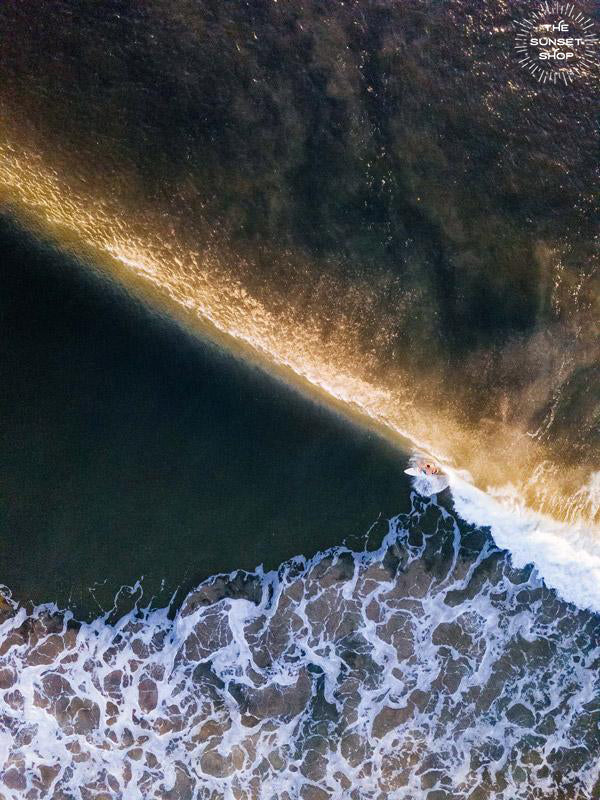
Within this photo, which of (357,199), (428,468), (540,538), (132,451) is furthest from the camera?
(540,538)

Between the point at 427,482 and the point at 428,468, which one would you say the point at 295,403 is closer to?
the point at 428,468

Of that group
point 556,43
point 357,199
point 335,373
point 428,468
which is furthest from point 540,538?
point 556,43

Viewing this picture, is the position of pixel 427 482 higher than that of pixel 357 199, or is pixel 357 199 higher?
pixel 357 199

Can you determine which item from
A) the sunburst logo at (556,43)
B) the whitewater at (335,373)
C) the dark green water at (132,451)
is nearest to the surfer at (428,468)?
the whitewater at (335,373)

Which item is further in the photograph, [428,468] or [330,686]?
[428,468]

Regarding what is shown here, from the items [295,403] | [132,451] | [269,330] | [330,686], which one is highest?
[269,330]

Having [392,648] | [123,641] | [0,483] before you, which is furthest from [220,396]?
[392,648]
